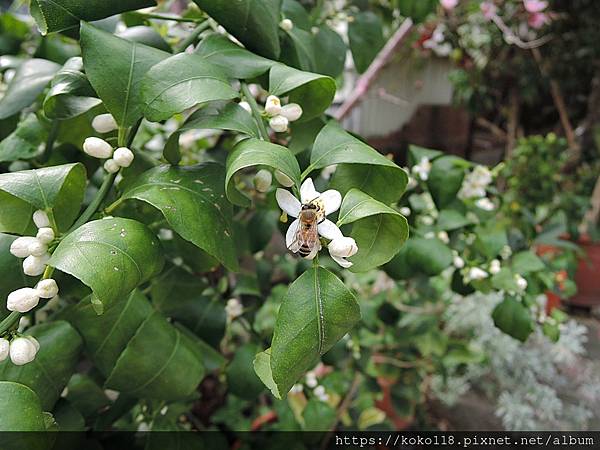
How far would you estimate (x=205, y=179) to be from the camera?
325 mm

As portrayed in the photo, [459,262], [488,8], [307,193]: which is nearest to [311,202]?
[307,193]

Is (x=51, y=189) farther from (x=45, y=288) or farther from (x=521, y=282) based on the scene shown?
(x=521, y=282)

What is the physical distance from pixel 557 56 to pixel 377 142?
851 mm

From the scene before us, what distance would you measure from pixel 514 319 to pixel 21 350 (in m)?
0.47

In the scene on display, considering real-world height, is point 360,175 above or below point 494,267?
above

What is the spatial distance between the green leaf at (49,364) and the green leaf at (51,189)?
0.29 ft

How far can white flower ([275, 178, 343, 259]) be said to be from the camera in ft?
0.89

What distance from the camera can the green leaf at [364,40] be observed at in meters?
0.57

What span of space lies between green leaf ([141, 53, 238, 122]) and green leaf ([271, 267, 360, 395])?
121 mm

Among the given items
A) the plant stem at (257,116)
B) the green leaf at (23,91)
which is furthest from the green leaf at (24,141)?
the plant stem at (257,116)

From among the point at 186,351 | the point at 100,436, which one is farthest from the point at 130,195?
the point at 100,436

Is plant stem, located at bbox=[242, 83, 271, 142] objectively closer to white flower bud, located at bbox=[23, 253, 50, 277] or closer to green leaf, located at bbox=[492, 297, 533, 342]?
white flower bud, located at bbox=[23, 253, 50, 277]

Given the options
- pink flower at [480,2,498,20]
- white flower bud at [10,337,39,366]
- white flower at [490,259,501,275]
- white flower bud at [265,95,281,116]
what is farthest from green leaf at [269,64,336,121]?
pink flower at [480,2,498,20]

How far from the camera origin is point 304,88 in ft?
1.13
